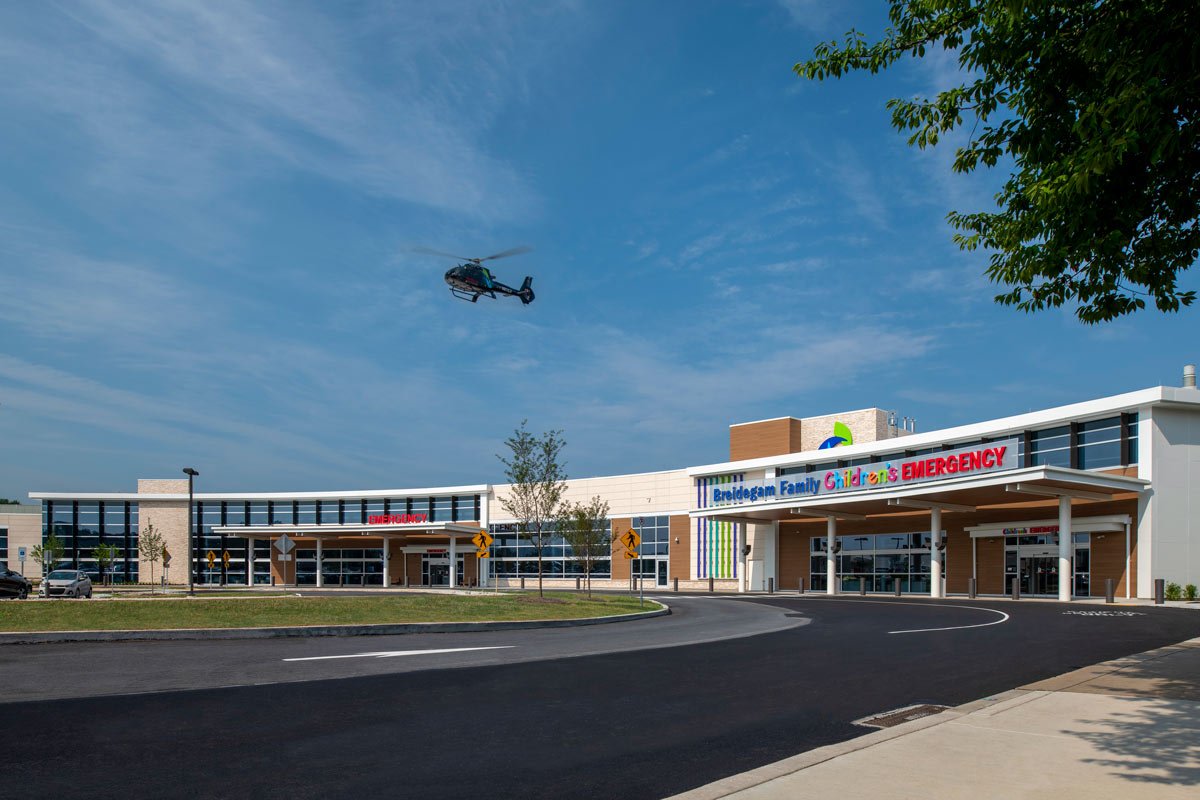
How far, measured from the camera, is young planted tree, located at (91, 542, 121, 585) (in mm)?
77375

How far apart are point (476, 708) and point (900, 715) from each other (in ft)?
14.7

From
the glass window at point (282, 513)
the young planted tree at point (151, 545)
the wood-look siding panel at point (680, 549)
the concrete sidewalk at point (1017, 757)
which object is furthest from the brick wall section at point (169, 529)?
the concrete sidewalk at point (1017, 757)

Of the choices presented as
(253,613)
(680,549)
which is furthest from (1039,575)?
(253,613)

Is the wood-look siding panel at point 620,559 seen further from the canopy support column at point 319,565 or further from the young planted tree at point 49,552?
the young planted tree at point 49,552

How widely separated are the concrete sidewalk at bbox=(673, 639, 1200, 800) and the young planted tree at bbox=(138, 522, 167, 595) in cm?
8076

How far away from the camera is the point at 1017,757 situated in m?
7.19

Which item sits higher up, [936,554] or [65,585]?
[936,554]

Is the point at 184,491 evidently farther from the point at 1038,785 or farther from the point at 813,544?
the point at 1038,785

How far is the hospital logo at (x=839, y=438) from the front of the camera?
180 feet

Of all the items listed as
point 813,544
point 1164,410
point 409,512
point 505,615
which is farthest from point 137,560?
point 1164,410

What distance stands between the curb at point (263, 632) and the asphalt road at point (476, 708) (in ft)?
2.90

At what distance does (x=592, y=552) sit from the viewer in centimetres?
4638

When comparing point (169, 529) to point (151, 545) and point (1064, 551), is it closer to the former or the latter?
point (151, 545)

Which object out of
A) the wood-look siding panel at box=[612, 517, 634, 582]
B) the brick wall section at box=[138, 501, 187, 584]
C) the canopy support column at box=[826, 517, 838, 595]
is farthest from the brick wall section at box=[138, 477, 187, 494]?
the canopy support column at box=[826, 517, 838, 595]
